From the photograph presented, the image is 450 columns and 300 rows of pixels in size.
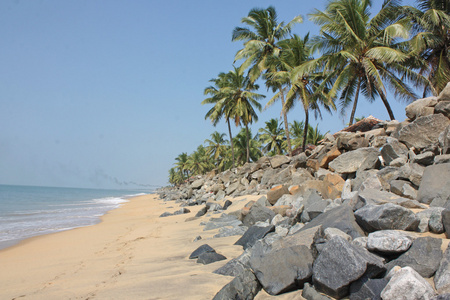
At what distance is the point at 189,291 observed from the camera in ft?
11.1

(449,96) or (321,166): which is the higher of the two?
(449,96)

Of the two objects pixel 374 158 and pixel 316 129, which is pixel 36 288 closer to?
pixel 374 158

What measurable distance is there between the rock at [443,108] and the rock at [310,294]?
20.1ft

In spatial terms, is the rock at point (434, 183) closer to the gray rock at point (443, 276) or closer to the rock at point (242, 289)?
the gray rock at point (443, 276)

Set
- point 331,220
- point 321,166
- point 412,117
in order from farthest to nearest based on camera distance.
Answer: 1. point 321,166
2. point 412,117
3. point 331,220

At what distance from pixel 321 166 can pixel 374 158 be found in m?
2.60

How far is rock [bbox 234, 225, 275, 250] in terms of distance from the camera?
4.85 meters

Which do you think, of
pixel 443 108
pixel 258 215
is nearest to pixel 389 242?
pixel 258 215

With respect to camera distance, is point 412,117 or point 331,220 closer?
point 331,220

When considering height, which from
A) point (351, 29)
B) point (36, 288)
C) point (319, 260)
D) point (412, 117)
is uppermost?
point (351, 29)

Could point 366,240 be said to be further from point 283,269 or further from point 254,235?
point 254,235

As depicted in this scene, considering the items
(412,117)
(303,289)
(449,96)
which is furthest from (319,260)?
(412,117)

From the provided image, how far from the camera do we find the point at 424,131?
6.70m

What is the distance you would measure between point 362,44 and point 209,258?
1545 cm
